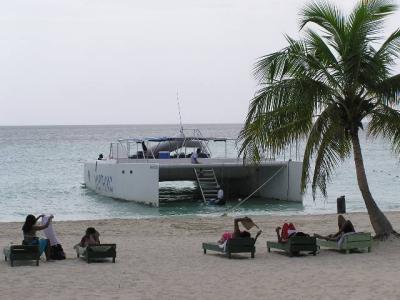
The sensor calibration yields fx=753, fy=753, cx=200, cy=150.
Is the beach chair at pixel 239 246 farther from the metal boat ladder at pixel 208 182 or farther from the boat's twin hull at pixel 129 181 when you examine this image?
the metal boat ladder at pixel 208 182

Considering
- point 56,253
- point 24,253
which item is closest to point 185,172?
point 56,253

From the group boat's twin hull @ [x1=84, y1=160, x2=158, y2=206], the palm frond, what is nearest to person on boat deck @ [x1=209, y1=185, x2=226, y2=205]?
boat's twin hull @ [x1=84, y1=160, x2=158, y2=206]

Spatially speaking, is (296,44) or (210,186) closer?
(296,44)

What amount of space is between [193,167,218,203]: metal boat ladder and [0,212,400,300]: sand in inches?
639

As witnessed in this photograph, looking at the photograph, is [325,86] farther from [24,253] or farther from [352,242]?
[24,253]

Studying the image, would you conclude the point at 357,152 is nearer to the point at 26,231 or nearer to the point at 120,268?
the point at 120,268

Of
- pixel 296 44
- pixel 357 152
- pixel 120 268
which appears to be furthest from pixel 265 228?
pixel 120 268

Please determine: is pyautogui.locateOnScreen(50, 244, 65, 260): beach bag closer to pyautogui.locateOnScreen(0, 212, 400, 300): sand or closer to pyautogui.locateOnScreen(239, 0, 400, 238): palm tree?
pyautogui.locateOnScreen(0, 212, 400, 300): sand

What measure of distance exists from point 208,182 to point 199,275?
72.2 ft

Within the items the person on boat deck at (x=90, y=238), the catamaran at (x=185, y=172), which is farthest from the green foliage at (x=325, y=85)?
the catamaran at (x=185, y=172)

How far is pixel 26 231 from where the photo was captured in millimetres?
13898

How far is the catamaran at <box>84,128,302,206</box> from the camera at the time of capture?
106 ft

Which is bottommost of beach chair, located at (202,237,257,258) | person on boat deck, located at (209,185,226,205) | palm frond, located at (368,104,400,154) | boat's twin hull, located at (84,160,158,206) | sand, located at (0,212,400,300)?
sand, located at (0,212,400,300)

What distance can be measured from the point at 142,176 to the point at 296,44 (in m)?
17.2
